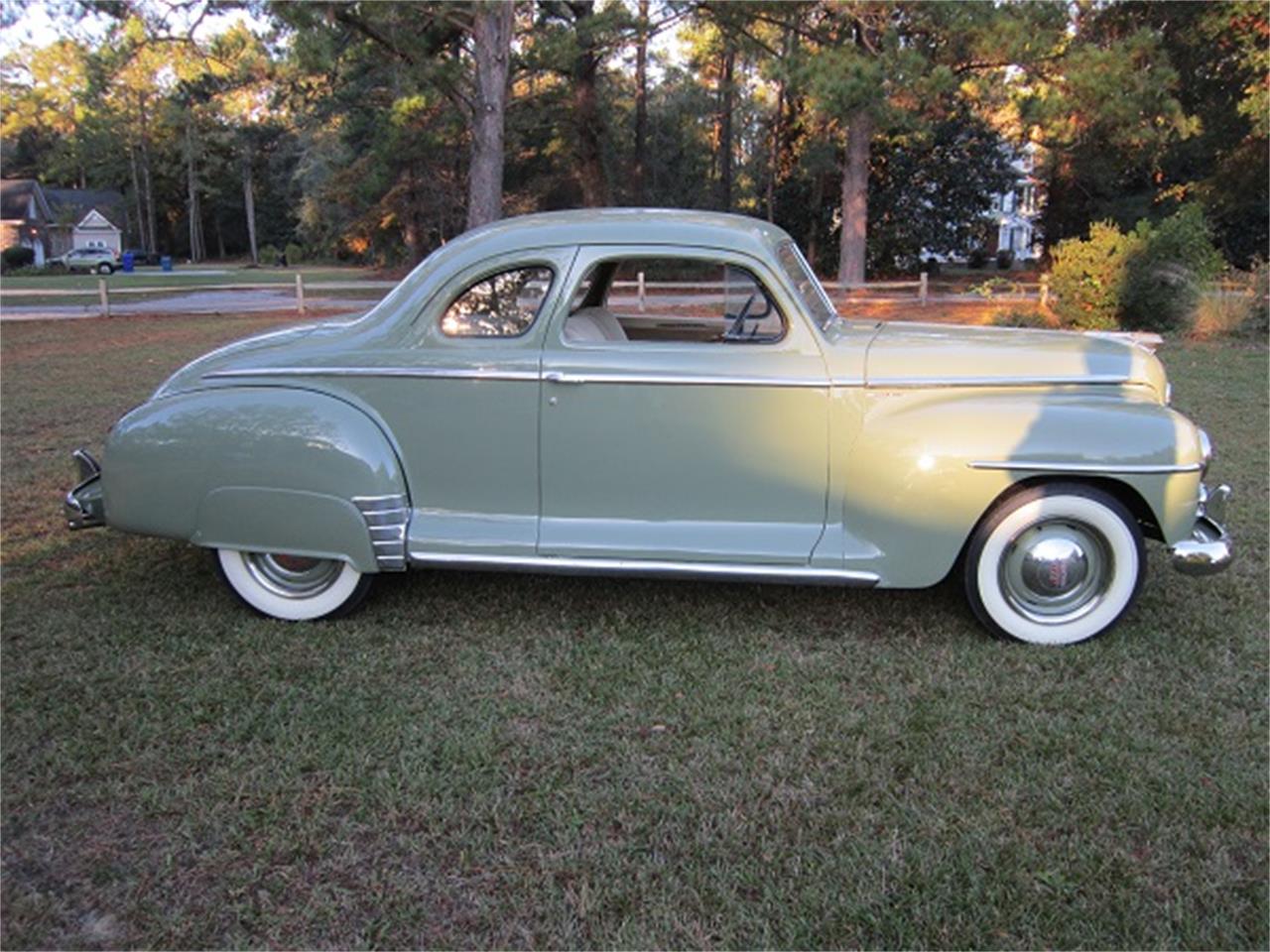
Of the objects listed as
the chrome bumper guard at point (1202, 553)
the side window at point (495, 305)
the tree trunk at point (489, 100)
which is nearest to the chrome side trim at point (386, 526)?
the side window at point (495, 305)

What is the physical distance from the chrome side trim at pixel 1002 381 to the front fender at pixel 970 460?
0.04 m

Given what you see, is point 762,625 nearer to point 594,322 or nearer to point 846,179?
point 594,322

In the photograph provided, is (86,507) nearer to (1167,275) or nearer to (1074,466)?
(1074,466)

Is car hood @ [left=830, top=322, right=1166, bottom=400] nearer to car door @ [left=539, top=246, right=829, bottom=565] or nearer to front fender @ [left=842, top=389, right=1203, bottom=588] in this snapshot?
front fender @ [left=842, top=389, right=1203, bottom=588]

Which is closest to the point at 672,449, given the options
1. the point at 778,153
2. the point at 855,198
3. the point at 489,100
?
the point at 489,100

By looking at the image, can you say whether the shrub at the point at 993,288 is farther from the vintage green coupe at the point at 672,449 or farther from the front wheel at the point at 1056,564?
the front wheel at the point at 1056,564

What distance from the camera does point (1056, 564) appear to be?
3.74 meters

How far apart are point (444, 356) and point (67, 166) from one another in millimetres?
80949

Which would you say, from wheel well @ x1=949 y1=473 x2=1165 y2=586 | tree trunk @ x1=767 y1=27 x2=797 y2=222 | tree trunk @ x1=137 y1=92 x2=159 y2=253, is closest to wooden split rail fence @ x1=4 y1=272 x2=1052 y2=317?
tree trunk @ x1=767 y1=27 x2=797 y2=222

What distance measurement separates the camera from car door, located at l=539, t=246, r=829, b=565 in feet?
12.2

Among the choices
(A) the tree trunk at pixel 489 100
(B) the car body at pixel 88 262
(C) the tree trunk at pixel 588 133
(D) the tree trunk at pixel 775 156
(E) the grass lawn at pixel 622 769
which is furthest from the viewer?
(B) the car body at pixel 88 262

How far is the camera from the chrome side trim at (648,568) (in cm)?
371

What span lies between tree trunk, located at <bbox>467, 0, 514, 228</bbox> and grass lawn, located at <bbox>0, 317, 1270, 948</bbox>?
13725 mm

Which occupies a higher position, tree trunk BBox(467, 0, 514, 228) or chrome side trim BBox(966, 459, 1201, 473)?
tree trunk BBox(467, 0, 514, 228)
